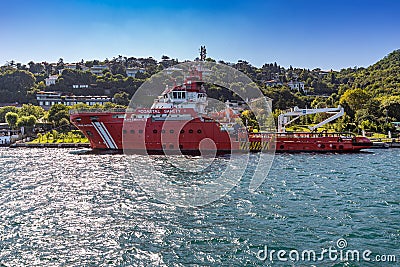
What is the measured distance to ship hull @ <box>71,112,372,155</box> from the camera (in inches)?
1267

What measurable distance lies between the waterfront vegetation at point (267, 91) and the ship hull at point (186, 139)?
18881 millimetres

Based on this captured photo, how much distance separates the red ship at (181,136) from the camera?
32.2 metres

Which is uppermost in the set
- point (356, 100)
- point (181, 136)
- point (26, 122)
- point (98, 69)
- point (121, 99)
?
point (98, 69)

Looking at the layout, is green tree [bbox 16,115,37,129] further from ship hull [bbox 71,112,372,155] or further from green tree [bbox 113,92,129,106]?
green tree [bbox 113,92,129,106]

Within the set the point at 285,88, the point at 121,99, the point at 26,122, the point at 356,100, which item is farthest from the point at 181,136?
the point at 285,88

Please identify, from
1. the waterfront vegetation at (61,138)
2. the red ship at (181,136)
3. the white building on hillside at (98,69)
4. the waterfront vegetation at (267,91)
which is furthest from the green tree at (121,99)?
the red ship at (181,136)

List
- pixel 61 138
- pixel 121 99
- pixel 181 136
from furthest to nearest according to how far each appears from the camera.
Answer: pixel 121 99 < pixel 61 138 < pixel 181 136

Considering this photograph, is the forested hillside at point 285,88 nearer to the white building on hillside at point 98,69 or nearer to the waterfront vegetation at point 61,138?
the white building on hillside at point 98,69

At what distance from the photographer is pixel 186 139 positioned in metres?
32.3

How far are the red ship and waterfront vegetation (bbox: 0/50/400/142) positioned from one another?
19.5m

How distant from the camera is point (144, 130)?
108 ft

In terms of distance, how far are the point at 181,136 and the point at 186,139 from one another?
22.0 inches

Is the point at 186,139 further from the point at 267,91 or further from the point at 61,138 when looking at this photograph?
the point at 267,91

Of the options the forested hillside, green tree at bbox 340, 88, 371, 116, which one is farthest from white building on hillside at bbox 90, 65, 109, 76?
green tree at bbox 340, 88, 371, 116
